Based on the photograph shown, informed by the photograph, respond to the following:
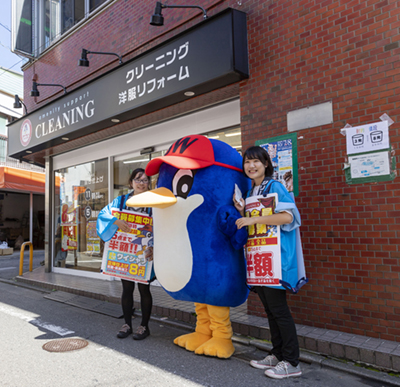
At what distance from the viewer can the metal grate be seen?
13.1ft

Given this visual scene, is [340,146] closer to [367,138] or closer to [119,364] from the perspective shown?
[367,138]

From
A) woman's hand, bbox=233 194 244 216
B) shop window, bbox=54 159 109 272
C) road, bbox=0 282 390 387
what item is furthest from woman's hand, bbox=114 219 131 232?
shop window, bbox=54 159 109 272

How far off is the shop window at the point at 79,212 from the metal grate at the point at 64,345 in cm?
445

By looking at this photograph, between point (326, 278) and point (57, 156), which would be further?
point (57, 156)

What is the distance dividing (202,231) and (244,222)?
1.29ft

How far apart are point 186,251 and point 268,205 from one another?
0.86 metres

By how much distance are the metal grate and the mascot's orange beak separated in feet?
6.50

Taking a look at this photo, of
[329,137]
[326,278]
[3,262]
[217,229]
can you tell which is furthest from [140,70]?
[3,262]

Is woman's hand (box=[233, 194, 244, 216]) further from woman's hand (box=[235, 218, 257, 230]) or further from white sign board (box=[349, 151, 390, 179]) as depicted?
white sign board (box=[349, 151, 390, 179])

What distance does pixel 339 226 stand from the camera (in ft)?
13.4

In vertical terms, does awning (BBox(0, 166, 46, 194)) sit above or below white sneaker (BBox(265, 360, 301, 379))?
above

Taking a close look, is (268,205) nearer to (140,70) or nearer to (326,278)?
(326,278)

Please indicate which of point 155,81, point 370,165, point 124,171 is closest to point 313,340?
point 370,165

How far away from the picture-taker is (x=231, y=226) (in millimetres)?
3221
